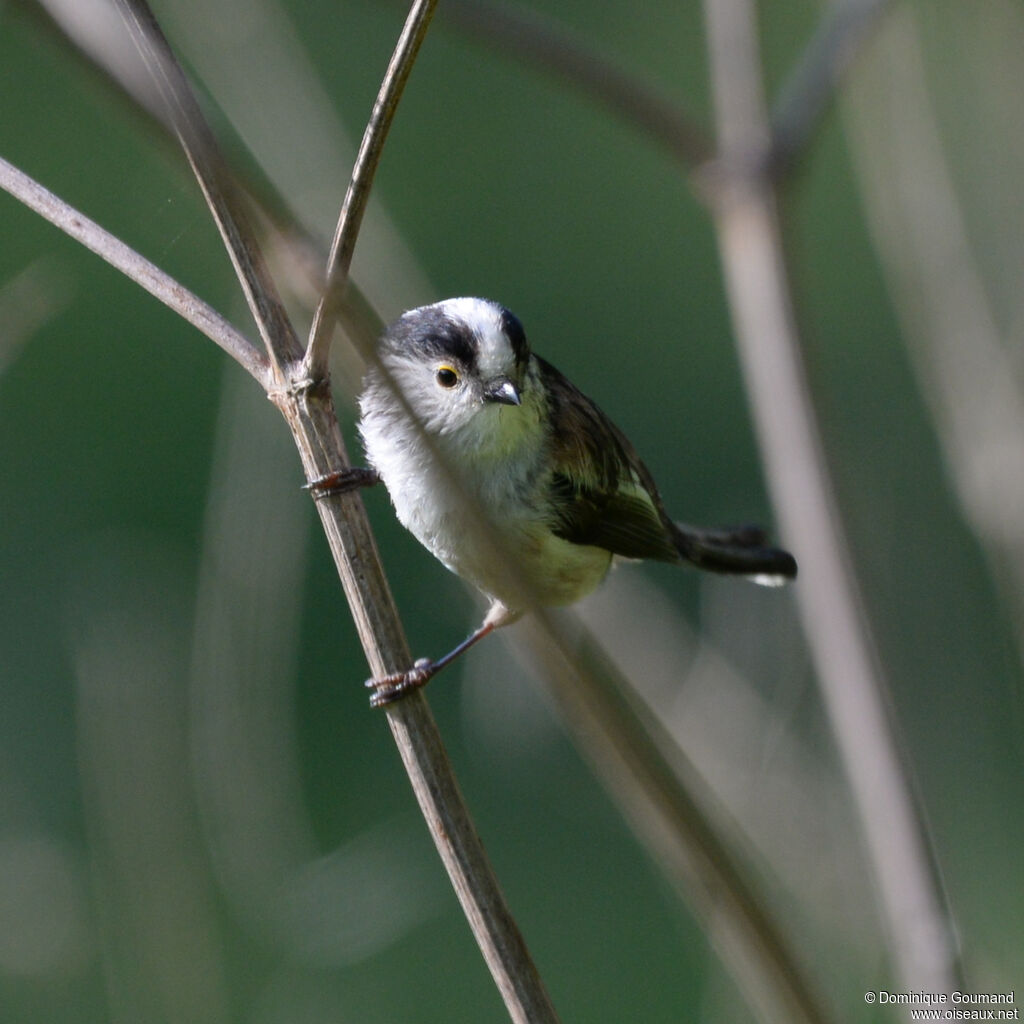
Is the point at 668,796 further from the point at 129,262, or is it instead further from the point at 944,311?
the point at 944,311

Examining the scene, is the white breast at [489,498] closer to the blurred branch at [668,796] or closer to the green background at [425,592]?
the green background at [425,592]

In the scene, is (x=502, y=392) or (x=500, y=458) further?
(x=500, y=458)

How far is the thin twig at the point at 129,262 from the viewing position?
4.62 feet

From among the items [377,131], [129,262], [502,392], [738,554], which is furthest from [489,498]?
[377,131]

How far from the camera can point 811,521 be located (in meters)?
1.63

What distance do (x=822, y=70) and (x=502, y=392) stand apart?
70 cm

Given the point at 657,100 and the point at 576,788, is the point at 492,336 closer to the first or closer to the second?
the point at 657,100

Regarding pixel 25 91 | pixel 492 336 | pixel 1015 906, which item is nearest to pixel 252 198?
pixel 492 336

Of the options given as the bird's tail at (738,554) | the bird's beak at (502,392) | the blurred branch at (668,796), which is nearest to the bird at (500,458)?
the bird's beak at (502,392)

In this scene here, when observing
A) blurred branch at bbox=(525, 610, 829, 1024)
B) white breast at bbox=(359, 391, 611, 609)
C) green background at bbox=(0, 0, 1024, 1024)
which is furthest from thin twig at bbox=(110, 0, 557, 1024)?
white breast at bbox=(359, 391, 611, 609)

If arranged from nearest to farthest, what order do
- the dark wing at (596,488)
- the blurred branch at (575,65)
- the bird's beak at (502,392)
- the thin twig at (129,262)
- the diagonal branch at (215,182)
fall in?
the diagonal branch at (215,182)
the thin twig at (129,262)
the blurred branch at (575,65)
the bird's beak at (502,392)
the dark wing at (596,488)

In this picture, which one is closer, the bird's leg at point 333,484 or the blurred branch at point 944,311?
the bird's leg at point 333,484

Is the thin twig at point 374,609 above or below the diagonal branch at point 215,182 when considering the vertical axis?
below

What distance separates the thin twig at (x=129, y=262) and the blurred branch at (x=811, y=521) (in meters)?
0.64
